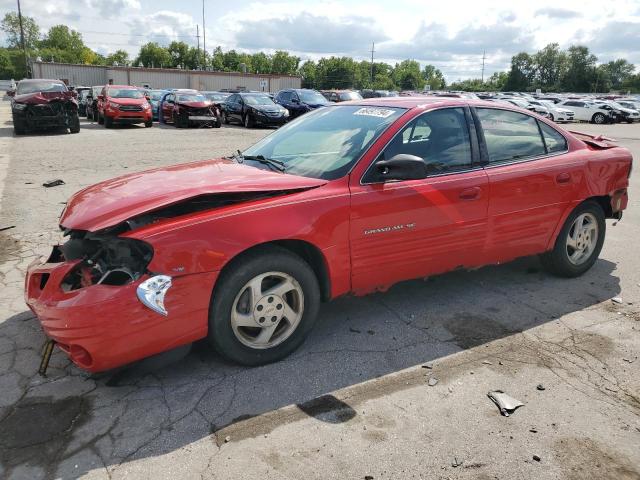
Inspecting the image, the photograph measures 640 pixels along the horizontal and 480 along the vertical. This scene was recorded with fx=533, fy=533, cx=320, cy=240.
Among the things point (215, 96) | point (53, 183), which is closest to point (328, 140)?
point (53, 183)

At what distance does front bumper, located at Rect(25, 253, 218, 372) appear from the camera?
276cm

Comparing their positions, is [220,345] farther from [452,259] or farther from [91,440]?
[452,259]

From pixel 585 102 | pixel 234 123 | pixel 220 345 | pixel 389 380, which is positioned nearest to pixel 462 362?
pixel 389 380

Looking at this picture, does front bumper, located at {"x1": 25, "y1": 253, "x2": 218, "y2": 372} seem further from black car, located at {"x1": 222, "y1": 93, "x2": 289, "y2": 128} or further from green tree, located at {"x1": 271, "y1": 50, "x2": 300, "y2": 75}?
green tree, located at {"x1": 271, "y1": 50, "x2": 300, "y2": 75}

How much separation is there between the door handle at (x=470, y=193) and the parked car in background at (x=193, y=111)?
19582 mm

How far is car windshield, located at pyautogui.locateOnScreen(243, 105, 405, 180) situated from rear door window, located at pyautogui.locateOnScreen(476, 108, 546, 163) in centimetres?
84

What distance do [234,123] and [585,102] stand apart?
23.6m

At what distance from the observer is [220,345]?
3180mm

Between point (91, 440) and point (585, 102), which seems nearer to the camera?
point (91, 440)

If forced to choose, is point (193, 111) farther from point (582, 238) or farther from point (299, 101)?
point (582, 238)

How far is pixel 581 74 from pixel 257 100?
10200cm

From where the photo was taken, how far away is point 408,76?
153 metres

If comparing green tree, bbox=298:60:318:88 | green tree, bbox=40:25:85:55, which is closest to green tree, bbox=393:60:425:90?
green tree, bbox=298:60:318:88

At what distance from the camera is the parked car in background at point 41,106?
55.7 feet
